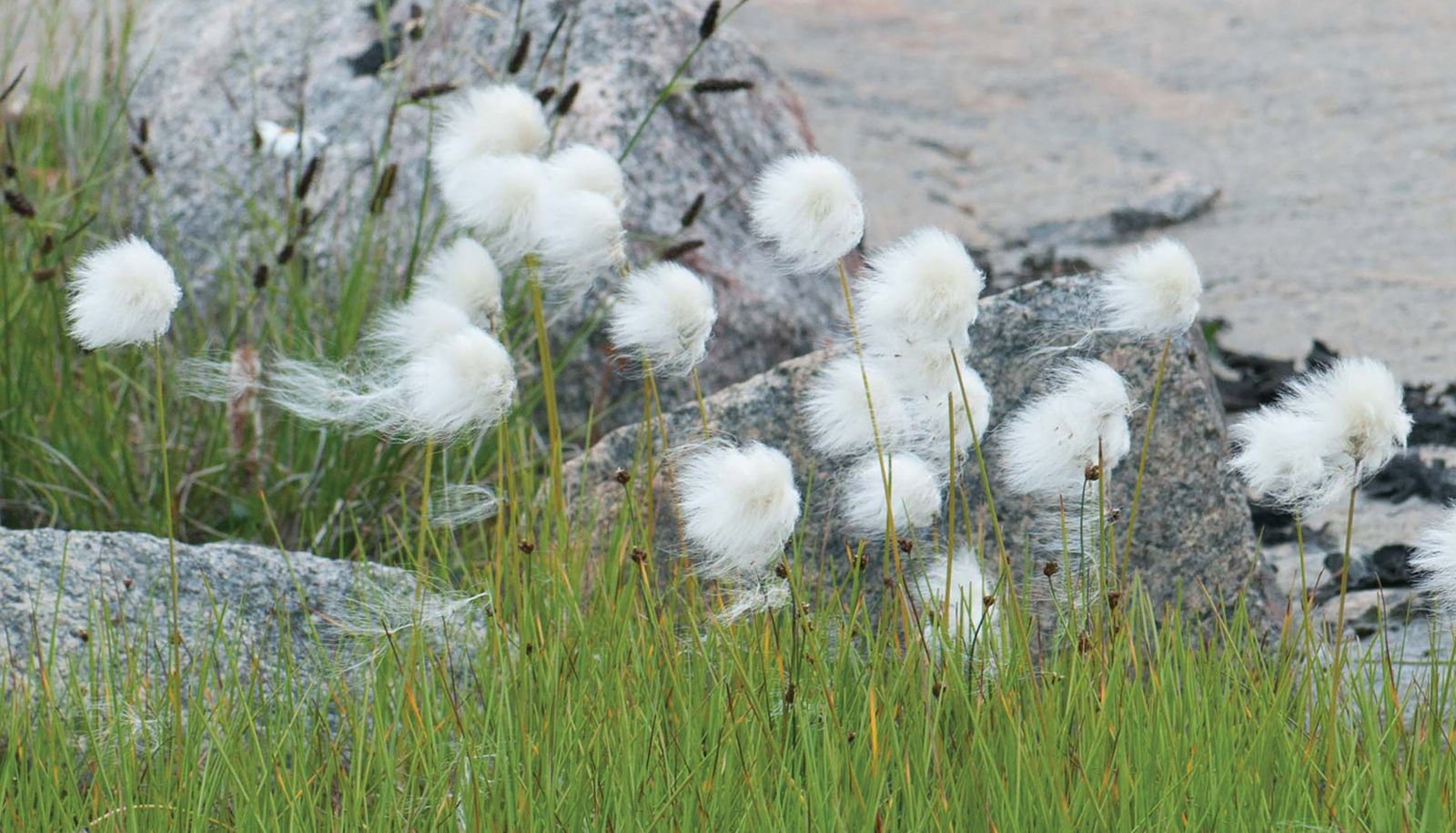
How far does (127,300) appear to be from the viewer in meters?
2.10

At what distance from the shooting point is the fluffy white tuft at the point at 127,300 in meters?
2.10

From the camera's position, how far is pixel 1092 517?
8.57ft

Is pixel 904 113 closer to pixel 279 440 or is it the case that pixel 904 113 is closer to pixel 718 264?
pixel 718 264

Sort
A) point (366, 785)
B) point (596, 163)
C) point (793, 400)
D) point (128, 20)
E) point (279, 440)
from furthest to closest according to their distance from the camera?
point (128, 20), point (279, 440), point (793, 400), point (596, 163), point (366, 785)

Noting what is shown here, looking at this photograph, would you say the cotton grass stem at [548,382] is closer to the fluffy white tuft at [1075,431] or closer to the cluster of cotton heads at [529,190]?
the cluster of cotton heads at [529,190]

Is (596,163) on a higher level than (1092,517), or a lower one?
higher

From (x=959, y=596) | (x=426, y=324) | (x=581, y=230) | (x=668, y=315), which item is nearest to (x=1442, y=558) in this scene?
(x=959, y=596)

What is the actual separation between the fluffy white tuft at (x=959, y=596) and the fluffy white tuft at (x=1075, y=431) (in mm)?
195

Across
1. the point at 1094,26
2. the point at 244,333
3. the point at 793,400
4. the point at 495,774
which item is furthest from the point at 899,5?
the point at 495,774

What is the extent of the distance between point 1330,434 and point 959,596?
574mm

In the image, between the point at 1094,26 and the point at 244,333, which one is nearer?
the point at 244,333

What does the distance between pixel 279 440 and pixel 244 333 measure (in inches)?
24.2

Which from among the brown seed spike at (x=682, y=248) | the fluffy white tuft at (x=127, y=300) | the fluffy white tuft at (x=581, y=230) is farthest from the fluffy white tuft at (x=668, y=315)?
the brown seed spike at (x=682, y=248)

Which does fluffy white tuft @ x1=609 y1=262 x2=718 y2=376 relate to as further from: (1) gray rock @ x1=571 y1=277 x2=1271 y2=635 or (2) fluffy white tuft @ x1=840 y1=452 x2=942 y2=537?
(1) gray rock @ x1=571 y1=277 x2=1271 y2=635
